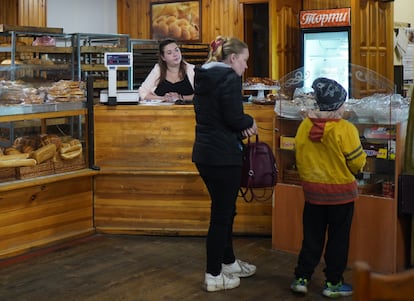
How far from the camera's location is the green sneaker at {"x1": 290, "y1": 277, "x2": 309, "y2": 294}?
4.11 metres

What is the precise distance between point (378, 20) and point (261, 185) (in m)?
5.32

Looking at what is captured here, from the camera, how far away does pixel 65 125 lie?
5.50 meters

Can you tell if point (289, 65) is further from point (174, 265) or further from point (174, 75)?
point (174, 265)

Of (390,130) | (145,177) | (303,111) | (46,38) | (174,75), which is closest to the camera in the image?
(390,130)

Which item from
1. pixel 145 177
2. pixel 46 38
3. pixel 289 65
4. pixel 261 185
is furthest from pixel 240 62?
pixel 289 65

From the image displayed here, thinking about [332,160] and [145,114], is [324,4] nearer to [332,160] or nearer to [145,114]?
[145,114]

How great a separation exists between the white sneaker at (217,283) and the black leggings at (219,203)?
0.10 ft

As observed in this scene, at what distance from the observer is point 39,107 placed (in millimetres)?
5191

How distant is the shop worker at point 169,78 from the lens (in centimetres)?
592

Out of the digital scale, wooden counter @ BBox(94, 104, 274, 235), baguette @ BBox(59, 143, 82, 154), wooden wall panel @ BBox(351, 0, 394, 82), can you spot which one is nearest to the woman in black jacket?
wooden counter @ BBox(94, 104, 274, 235)

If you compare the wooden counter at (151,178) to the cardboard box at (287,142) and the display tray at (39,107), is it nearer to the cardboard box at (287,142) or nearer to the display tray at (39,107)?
the display tray at (39,107)

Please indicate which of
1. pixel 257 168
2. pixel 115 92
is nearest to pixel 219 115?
pixel 257 168

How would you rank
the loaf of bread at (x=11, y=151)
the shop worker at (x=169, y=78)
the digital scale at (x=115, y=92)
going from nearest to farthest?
the loaf of bread at (x=11, y=151), the digital scale at (x=115, y=92), the shop worker at (x=169, y=78)

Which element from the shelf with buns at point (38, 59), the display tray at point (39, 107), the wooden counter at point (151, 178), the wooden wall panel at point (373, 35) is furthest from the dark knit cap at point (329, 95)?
the wooden wall panel at point (373, 35)
